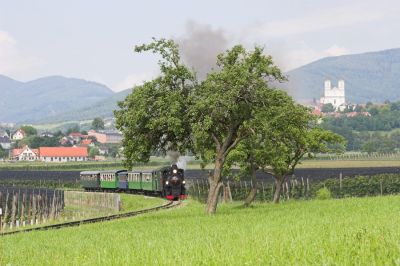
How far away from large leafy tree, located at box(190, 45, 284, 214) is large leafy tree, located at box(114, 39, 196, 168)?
0.93 meters

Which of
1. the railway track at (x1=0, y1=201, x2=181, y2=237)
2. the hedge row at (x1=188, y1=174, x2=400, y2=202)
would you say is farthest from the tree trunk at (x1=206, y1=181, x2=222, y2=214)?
the hedge row at (x1=188, y1=174, x2=400, y2=202)

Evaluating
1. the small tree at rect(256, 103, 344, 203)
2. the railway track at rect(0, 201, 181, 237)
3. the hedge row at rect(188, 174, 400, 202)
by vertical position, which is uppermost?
the small tree at rect(256, 103, 344, 203)

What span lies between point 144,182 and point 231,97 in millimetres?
45342

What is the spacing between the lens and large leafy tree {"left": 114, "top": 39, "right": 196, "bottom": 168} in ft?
134

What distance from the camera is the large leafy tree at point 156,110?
4091cm

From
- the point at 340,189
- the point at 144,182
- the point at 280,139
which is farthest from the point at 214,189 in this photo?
the point at 144,182

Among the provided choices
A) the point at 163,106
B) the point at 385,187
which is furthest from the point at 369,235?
the point at 385,187

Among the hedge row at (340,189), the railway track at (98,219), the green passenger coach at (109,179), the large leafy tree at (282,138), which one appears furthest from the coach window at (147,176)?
Result: the large leafy tree at (282,138)

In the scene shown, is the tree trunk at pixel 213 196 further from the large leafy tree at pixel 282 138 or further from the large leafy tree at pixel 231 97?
the large leafy tree at pixel 282 138

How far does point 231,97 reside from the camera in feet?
133

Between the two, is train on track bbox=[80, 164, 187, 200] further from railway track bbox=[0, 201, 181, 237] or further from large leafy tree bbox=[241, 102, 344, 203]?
large leafy tree bbox=[241, 102, 344, 203]

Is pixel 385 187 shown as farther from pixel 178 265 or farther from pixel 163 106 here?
pixel 178 265

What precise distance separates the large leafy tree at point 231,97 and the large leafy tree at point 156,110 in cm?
93

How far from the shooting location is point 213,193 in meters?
43.8
